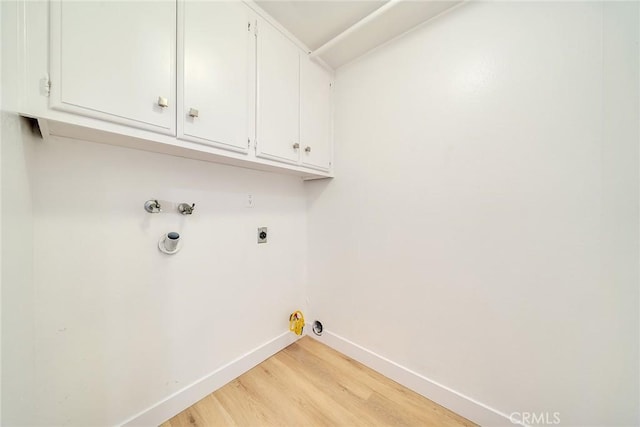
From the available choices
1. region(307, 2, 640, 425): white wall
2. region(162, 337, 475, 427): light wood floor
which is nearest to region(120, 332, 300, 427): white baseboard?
region(162, 337, 475, 427): light wood floor

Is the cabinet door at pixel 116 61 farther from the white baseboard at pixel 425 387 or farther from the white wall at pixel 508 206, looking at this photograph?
the white baseboard at pixel 425 387

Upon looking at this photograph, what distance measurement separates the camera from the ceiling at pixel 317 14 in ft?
4.19

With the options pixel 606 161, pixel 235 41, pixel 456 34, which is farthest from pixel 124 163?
pixel 606 161

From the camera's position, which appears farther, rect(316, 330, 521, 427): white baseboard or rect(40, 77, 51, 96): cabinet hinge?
rect(316, 330, 521, 427): white baseboard

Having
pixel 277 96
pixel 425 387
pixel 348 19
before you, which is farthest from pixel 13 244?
pixel 425 387

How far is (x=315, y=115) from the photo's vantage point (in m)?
1.69

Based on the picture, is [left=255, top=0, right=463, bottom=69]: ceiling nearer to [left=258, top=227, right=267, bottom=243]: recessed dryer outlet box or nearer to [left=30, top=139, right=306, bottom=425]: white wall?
[left=30, top=139, right=306, bottom=425]: white wall

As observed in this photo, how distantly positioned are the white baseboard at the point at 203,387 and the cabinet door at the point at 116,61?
4.72ft

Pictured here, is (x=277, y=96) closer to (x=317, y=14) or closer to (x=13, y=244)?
(x=317, y=14)

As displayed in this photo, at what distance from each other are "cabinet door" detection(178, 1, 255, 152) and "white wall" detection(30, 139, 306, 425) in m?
0.33

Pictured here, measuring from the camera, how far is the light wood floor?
46.4 inches

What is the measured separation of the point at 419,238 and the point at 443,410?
3.32 ft

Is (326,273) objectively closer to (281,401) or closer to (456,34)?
(281,401)

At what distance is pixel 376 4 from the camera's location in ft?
4.18
